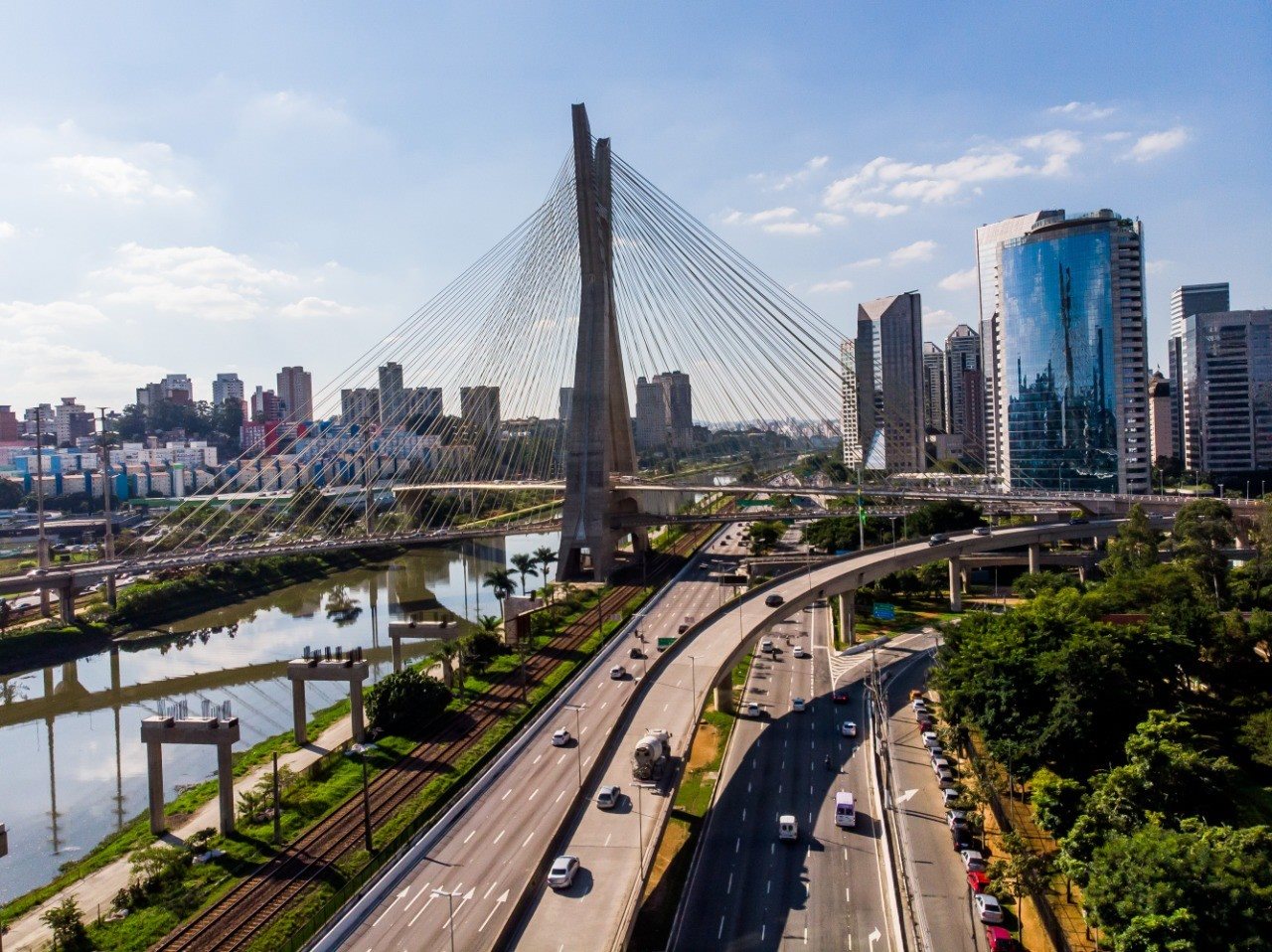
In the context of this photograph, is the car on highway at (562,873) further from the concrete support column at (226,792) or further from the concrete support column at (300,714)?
the concrete support column at (300,714)

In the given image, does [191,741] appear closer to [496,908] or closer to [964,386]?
[496,908]

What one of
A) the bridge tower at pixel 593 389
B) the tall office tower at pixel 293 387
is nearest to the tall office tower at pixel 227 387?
the tall office tower at pixel 293 387

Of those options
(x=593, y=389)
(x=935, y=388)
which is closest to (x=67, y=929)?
(x=593, y=389)

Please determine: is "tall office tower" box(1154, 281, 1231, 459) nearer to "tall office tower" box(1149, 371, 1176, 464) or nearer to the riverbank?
"tall office tower" box(1149, 371, 1176, 464)

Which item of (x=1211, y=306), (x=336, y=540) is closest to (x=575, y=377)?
(x=336, y=540)

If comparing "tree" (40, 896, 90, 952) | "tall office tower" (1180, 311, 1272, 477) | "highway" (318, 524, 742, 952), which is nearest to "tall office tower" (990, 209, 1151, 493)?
"tall office tower" (1180, 311, 1272, 477)

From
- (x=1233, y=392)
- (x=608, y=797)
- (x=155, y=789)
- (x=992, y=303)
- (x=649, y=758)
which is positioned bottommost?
(x=155, y=789)

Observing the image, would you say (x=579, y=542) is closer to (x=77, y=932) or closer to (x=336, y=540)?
(x=336, y=540)
